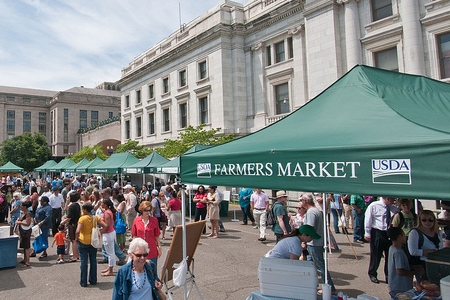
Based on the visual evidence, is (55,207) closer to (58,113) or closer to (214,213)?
(214,213)

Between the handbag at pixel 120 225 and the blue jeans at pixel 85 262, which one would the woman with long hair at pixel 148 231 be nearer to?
the blue jeans at pixel 85 262

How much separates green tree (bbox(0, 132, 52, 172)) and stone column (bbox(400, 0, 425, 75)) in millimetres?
69149

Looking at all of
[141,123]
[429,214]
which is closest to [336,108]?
[429,214]

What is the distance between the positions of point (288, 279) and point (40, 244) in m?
7.91

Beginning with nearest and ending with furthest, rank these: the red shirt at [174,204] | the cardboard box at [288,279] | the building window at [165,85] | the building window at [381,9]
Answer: the cardboard box at [288,279] → the red shirt at [174,204] → the building window at [381,9] → the building window at [165,85]

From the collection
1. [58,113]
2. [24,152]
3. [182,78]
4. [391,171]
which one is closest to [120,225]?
[391,171]

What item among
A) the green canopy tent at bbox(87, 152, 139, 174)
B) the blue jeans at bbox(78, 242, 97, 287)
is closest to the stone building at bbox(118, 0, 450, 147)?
the green canopy tent at bbox(87, 152, 139, 174)

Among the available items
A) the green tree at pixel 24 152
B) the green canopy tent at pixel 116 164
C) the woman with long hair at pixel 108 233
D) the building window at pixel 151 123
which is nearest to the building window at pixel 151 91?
the building window at pixel 151 123

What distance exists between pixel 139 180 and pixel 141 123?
292 inches

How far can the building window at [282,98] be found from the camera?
24.7 metres

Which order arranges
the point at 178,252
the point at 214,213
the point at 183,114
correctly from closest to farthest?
the point at 178,252
the point at 214,213
the point at 183,114

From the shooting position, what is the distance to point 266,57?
26125mm

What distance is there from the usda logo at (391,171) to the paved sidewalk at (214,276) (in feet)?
13.5

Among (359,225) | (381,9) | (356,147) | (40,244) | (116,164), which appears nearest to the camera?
(356,147)
